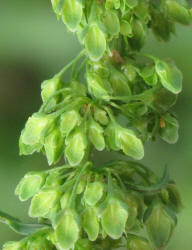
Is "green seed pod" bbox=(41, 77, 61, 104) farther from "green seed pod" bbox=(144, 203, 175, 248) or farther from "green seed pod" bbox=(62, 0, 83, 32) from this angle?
"green seed pod" bbox=(144, 203, 175, 248)

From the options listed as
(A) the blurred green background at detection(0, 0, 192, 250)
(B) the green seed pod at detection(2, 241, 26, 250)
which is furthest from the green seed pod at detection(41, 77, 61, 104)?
(A) the blurred green background at detection(0, 0, 192, 250)

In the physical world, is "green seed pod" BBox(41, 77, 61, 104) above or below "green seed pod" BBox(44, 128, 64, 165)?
above

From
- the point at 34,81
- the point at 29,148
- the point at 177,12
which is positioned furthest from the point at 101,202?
Result: the point at 34,81

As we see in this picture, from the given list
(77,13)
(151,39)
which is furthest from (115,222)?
(151,39)

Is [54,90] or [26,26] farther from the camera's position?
[26,26]

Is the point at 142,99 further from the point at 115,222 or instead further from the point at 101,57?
the point at 115,222
